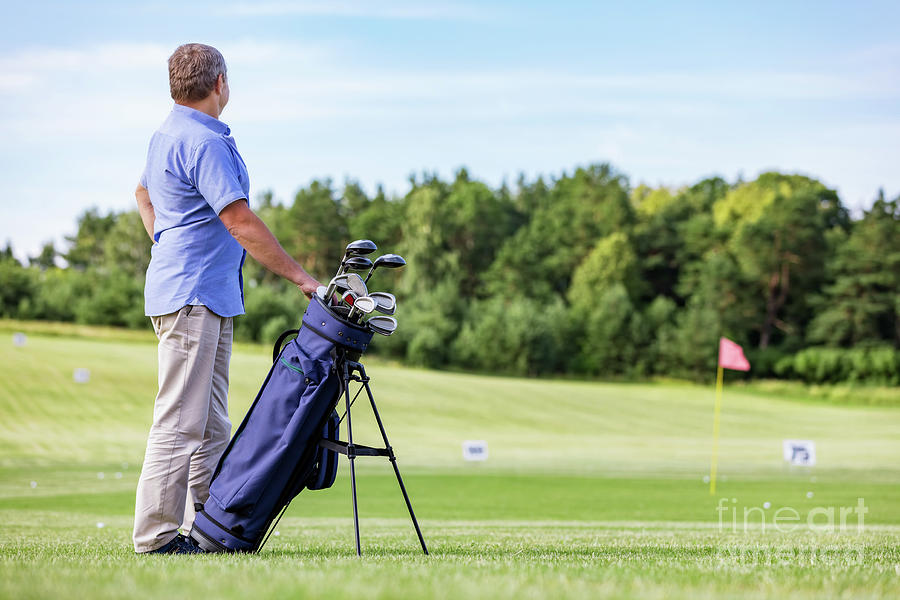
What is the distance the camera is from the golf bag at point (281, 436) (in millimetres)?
4461

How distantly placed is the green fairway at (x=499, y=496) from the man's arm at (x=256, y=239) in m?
1.32

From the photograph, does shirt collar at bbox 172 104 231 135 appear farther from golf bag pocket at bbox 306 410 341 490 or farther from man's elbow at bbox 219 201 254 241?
golf bag pocket at bbox 306 410 341 490

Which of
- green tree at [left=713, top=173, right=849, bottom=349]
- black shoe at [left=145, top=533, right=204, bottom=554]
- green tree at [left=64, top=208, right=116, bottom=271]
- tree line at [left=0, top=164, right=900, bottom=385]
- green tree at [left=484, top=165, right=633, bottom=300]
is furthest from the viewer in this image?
green tree at [left=64, top=208, right=116, bottom=271]

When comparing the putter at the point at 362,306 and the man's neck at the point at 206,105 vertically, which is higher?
the man's neck at the point at 206,105

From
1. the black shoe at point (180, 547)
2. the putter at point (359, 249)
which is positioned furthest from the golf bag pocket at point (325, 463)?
the putter at point (359, 249)

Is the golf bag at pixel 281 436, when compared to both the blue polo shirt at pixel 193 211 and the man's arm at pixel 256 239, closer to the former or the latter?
the man's arm at pixel 256 239

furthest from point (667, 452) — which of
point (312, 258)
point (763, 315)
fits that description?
point (312, 258)

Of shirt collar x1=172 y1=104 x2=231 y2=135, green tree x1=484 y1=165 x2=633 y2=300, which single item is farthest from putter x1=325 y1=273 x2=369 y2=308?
green tree x1=484 y1=165 x2=633 y2=300

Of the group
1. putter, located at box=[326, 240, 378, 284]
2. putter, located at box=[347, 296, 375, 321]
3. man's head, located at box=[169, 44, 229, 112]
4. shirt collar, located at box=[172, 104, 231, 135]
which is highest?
man's head, located at box=[169, 44, 229, 112]

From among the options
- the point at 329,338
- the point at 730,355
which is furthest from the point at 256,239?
the point at 730,355

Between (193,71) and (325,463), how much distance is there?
6.88 feet

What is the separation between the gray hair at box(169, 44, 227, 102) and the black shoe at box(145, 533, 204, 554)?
223 centimetres

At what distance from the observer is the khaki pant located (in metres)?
4.64

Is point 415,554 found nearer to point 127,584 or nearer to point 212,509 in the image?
point 212,509
